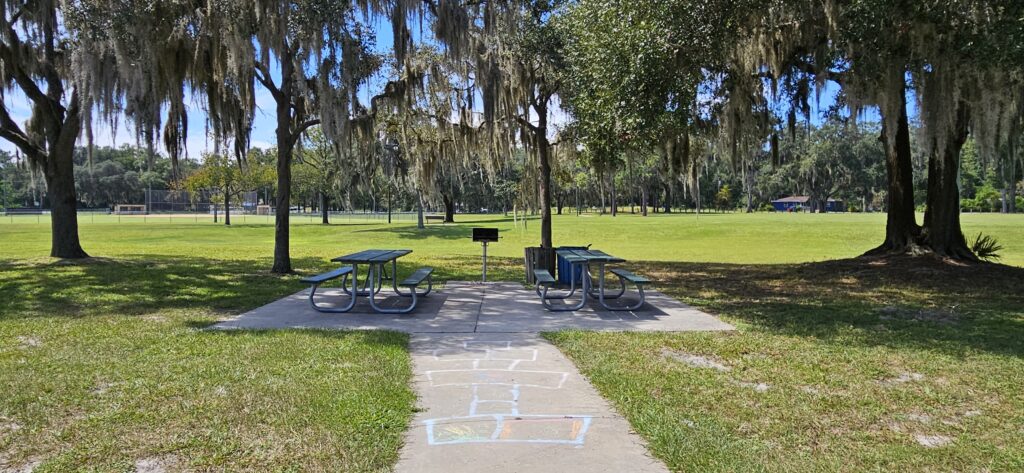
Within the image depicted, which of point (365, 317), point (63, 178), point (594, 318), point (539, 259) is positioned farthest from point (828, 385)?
point (63, 178)

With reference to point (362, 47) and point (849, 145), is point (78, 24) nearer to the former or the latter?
point (362, 47)

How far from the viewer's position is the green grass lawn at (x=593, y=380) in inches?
129

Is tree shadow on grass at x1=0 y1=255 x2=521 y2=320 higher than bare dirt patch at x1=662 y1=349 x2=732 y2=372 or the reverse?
higher

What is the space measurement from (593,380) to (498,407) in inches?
37.2

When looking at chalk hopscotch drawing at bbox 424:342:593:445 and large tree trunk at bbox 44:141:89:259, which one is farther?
large tree trunk at bbox 44:141:89:259

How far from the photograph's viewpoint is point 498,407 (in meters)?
4.05

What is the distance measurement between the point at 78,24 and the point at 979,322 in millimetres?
13433

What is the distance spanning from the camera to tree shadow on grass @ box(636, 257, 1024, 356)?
21.2ft

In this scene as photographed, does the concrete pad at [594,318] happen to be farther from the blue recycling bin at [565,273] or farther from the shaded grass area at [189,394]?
the shaded grass area at [189,394]

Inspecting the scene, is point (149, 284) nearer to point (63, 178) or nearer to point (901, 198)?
point (63, 178)

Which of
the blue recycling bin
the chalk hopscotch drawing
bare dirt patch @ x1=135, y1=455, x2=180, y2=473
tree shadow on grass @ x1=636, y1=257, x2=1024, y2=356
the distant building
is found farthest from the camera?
the distant building

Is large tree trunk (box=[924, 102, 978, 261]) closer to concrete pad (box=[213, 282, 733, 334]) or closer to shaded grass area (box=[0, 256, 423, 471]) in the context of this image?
concrete pad (box=[213, 282, 733, 334])

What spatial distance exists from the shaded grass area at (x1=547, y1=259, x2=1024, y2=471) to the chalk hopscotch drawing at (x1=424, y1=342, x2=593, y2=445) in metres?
0.42

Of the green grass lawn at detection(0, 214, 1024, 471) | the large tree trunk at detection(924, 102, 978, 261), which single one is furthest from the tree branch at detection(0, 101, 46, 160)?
the large tree trunk at detection(924, 102, 978, 261)
